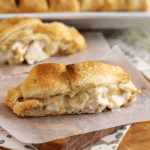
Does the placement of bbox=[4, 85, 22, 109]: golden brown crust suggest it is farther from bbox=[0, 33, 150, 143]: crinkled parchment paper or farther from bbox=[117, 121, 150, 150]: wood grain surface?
bbox=[117, 121, 150, 150]: wood grain surface

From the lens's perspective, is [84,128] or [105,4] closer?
[84,128]

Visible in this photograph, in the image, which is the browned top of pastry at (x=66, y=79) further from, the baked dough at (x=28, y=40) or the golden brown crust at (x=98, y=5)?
the golden brown crust at (x=98, y=5)

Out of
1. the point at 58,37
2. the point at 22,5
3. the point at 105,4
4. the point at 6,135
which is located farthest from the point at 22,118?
the point at 105,4

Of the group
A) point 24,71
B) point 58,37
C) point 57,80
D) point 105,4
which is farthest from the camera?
point 105,4

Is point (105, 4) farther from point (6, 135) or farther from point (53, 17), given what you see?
point (6, 135)

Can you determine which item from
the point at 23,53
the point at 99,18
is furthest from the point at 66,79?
the point at 99,18

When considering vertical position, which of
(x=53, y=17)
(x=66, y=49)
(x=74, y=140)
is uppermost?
(x=53, y=17)

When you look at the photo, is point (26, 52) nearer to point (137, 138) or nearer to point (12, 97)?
point (12, 97)

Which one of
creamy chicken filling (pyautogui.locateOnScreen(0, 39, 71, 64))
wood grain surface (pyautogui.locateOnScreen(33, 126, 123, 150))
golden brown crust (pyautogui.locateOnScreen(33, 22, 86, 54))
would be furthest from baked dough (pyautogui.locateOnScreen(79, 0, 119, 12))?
wood grain surface (pyautogui.locateOnScreen(33, 126, 123, 150))

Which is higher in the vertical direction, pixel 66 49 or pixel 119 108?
pixel 66 49
